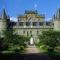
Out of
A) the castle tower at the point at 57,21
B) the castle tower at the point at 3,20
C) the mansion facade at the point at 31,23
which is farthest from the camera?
the castle tower at the point at 3,20

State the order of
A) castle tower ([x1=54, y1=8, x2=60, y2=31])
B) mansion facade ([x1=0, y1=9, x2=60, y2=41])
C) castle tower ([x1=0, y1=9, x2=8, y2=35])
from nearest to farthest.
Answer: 1. castle tower ([x1=54, y1=8, x2=60, y2=31])
2. mansion facade ([x1=0, y1=9, x2=60, y2=41])
3. castle tower ([x1=0, y1=9, x2=8, y2=35])

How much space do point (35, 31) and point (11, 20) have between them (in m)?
11.2

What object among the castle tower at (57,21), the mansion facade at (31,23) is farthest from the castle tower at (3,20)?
the castle tower at (57,21)

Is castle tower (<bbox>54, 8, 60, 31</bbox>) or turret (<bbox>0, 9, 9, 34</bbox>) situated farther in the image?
turret (<bbox>0, 9, 9, 34</bbox>)

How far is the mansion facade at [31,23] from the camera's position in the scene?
105 metres

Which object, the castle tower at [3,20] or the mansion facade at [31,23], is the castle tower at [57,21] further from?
the castle tower at [3,20]

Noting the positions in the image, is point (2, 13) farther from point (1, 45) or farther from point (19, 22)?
point (1, 45)

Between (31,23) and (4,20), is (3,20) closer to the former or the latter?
(4,20)

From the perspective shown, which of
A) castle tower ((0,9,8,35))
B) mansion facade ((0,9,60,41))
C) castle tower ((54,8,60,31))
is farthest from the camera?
castle tower ((0,9,8,35))

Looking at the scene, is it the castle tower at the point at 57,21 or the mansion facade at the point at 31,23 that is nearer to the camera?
the castle tower at the point at 57,21

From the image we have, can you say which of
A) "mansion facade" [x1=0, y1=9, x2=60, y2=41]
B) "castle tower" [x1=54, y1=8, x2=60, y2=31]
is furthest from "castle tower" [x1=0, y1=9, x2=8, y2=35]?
"castle tower" [x1=54, y1=8, x2=60, y2=31]

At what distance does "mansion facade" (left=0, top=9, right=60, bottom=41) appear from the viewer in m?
105

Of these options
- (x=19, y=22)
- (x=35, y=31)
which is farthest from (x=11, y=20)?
(x=35, y=31)

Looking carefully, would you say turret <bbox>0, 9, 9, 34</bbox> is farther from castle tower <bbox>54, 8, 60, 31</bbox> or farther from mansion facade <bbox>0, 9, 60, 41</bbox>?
castle tower <bbox>54, 8, 60, 31</bbox>
